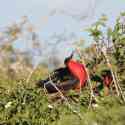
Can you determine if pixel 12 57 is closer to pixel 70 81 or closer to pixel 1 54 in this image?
pixel 1 54

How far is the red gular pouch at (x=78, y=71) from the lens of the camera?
6.16 meters

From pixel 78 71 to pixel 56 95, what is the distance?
38 centimetres

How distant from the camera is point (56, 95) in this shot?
5992mm

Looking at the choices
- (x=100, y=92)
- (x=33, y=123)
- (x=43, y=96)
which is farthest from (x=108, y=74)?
(x=33, y=123)

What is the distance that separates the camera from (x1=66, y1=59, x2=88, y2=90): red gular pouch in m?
6.16

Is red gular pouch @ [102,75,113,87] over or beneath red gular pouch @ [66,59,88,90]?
beneath

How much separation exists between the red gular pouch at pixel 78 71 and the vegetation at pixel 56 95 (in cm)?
8

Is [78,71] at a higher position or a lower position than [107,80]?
higher

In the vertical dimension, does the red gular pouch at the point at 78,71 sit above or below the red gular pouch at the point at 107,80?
above

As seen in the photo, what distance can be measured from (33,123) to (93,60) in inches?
56.3

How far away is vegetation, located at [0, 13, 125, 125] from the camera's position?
516 centimetres

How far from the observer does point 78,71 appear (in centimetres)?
619

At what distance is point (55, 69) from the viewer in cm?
630

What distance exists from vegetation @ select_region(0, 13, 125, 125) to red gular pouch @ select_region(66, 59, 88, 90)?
0.27 ft
